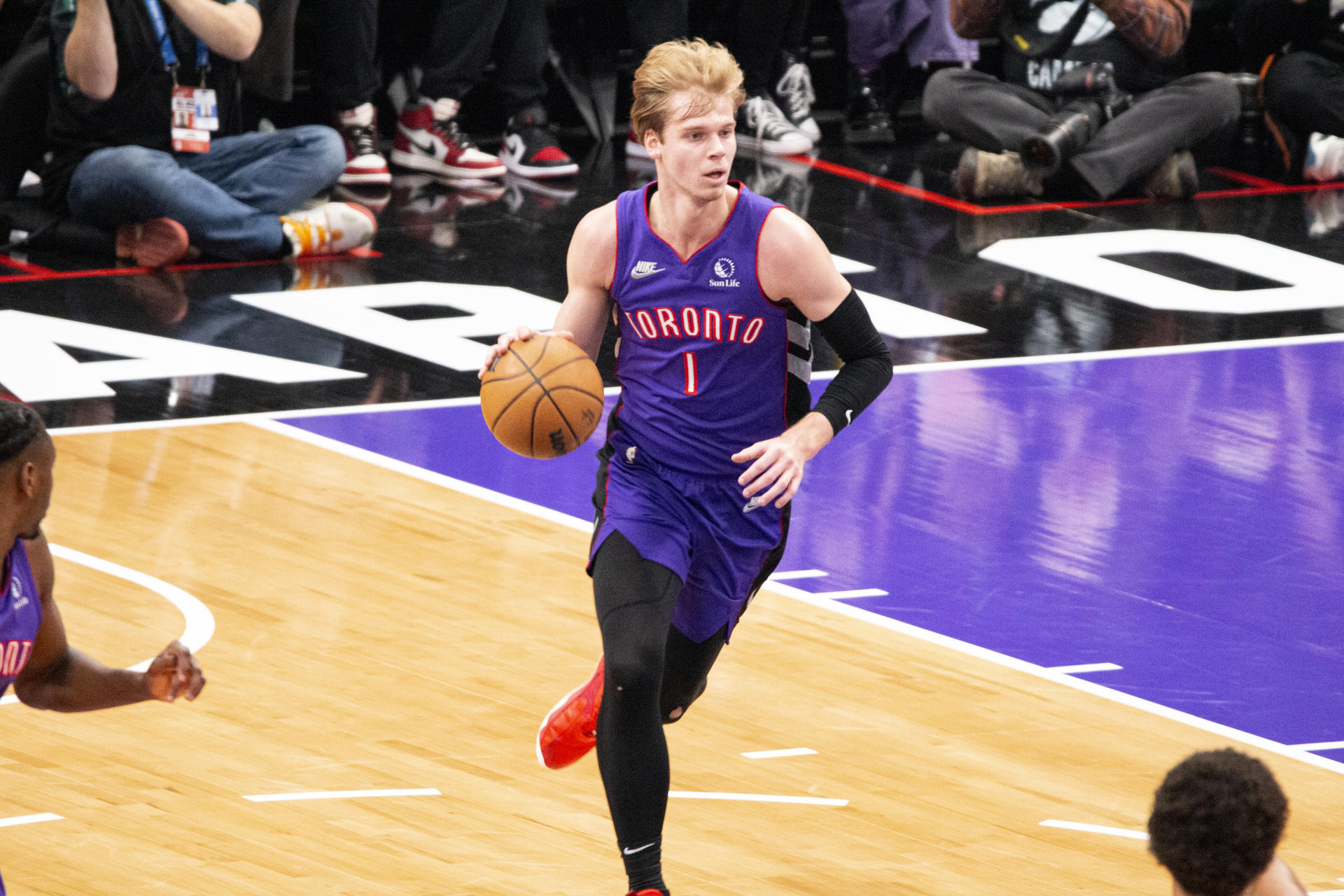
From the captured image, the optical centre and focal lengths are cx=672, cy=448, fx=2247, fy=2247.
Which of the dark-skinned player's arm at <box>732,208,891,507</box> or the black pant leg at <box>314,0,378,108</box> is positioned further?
the black pant leg at <box>314,0,378,108</box>

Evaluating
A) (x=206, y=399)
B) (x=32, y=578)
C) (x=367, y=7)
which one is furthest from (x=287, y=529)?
(x=367, y=7)

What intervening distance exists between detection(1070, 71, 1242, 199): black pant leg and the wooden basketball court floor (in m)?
1.98

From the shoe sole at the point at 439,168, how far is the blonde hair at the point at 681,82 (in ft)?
22.7

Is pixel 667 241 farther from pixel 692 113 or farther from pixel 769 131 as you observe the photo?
pixel 769 131

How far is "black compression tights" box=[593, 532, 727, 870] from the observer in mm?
4352

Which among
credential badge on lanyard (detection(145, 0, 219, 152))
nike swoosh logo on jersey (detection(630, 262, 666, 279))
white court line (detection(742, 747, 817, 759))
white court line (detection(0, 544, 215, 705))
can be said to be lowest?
white court line (detection(0, 544, 215, 705))

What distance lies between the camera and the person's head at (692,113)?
461cm

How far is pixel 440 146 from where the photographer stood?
11.6m

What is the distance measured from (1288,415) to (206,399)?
3.94m

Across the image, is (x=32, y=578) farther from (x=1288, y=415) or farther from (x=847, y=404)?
(x=1288, y=415)

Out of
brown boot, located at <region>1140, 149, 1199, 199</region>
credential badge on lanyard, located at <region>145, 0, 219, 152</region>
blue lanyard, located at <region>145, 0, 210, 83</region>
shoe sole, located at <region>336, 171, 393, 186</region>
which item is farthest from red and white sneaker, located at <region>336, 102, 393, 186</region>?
brown boot, located at <region>1140, 149, 1199, 199</region>

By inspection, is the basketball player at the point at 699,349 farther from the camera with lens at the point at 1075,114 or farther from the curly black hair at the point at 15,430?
the camera with lens at the point at 1075,114

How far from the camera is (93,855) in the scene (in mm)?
4590

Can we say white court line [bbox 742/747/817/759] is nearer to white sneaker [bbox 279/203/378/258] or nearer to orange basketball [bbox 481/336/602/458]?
orange basketball [bbox 481/336/602/458]
